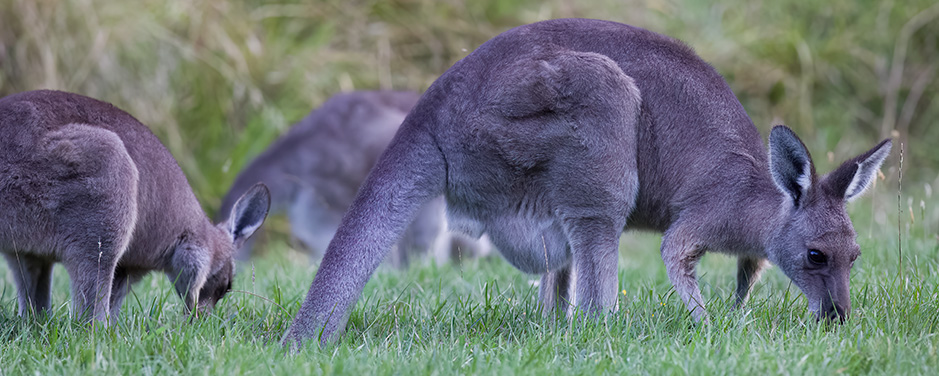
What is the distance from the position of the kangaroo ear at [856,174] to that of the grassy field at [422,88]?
403mm

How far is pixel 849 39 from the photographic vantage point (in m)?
10.2

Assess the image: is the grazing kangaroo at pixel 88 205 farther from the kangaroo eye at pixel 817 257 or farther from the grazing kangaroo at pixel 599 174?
the kangaroo eye at pixel 817 257

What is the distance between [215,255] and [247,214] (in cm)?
42

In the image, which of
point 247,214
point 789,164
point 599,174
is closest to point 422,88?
point 247,214

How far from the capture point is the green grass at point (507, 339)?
2914 millimetres

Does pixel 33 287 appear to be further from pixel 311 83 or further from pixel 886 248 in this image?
pixel 311 83

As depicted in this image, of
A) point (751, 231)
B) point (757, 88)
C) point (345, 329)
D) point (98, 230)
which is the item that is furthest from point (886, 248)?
point (757, 88)

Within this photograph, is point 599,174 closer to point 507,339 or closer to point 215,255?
point 507,339

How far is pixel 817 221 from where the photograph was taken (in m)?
3.64

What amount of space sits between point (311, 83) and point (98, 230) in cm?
603

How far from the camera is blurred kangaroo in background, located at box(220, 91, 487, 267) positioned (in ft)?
25.0

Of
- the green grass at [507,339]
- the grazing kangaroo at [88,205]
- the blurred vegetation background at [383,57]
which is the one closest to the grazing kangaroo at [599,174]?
the green grass at [507,339]

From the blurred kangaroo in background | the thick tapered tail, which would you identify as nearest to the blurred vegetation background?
the blurred kangaroo in background

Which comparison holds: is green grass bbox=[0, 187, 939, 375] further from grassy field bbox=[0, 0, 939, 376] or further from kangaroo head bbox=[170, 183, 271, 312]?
kangaroo head bbox=[170, 183, 271, 312]
